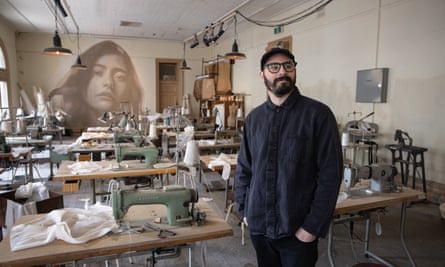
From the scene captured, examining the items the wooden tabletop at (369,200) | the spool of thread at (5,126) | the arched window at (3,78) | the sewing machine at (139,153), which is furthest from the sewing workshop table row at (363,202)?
the arched window at (3,78)

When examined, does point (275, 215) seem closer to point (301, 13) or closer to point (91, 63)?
point (301, 13)

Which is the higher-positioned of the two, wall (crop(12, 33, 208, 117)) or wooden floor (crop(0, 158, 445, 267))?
wall (crop(12, 33, 208, 117))

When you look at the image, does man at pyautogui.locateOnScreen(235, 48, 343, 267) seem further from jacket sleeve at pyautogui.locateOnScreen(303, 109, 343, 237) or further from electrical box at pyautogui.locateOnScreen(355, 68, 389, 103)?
electrical box at pyautogui.locateOnScreen(355, 68, 389, 103)

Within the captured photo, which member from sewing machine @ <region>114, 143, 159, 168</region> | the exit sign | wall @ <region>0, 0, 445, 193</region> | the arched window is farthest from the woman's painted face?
sewing machine @ <region>114, 143, 159, 168</region>

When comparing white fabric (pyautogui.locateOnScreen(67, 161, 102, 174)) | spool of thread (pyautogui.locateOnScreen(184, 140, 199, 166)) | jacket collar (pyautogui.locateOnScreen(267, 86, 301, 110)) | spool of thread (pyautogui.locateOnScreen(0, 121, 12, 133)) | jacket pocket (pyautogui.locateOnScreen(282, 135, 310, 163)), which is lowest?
white fabric (pyautogui.locateOnScreen(67, 161, 102, 174))

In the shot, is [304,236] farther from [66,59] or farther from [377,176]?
[66,59]

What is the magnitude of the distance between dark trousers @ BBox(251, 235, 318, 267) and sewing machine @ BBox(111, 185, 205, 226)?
0.39 metres

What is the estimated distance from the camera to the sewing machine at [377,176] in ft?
7.43

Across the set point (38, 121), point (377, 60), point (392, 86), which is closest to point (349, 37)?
point (377, 60)

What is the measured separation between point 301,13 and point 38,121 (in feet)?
20.1

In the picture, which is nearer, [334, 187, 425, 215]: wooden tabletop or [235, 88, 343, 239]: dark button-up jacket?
[235, 88, 343, 239]: dark button-up jacket

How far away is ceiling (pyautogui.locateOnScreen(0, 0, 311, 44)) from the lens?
6539 mm

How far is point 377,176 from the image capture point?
2.31 metres

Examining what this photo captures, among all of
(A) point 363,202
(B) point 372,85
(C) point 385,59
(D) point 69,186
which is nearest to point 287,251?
(A) point 363,202
